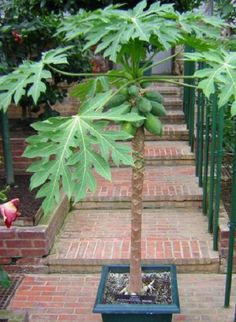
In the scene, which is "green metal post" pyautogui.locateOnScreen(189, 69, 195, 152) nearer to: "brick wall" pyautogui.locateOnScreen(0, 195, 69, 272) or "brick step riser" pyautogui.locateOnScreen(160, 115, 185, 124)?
"brick step riser" pyautogui.locateOnScreen(160, 115, 185, 124)

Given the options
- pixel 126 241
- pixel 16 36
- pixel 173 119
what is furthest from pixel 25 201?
pixel 173 119

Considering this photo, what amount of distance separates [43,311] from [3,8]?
3196 millimetres

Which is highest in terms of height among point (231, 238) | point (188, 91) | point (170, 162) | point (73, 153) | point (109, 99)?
point (109, 99)

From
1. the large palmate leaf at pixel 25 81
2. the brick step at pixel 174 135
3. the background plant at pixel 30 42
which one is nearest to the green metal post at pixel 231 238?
the large palmate leaf at pixel 25 81

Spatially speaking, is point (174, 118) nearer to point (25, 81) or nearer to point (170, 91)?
point (170, 91)

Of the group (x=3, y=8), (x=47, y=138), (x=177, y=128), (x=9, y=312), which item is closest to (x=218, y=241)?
(x=9, y=312)

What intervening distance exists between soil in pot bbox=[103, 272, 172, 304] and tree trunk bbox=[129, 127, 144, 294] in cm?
7

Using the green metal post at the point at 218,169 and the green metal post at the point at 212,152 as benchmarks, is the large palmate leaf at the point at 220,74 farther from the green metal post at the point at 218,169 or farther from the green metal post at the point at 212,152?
the green metal post at the point at 212,152

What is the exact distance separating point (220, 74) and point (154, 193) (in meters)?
2.73

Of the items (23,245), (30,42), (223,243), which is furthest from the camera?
(30,42)

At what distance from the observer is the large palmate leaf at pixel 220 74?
2.15 metres

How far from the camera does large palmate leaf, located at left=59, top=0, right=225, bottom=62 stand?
7.09ft

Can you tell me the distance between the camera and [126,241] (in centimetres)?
409

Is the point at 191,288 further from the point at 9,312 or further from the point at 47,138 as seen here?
the point at 47,138
